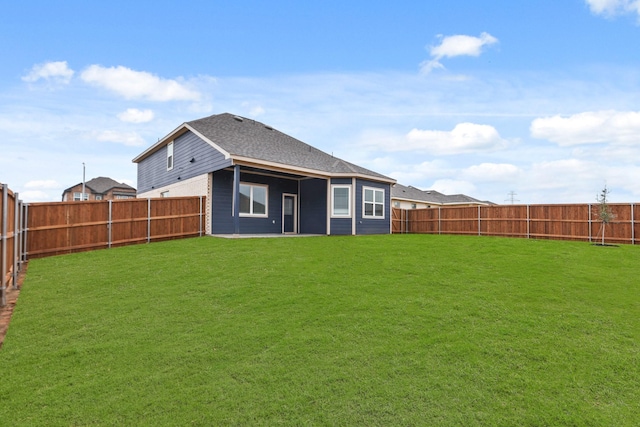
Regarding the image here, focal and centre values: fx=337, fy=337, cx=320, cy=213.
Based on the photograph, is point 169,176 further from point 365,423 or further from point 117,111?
point 365,423

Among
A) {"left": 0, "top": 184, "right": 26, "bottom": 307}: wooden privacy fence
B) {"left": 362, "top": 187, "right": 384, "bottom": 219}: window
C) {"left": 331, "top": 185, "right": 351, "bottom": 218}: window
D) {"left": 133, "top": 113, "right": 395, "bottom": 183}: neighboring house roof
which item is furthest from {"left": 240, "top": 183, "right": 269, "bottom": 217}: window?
{"left": 0, "top": 184, "right": 26, "bottom": 307}: wooden privacy fence

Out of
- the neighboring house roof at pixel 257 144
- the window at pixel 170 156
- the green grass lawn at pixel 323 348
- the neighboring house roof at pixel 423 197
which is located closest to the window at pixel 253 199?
the neighboring house roof at pixel 257 144

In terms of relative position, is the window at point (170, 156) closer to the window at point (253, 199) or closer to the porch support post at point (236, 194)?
the window at point (253, 199)

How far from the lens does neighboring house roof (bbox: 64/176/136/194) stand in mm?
49159

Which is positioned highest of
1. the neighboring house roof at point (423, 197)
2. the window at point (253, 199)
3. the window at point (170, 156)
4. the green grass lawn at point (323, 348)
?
the window at point (170, 156)

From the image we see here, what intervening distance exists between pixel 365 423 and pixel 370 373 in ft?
2.51

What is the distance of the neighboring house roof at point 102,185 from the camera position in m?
49.2

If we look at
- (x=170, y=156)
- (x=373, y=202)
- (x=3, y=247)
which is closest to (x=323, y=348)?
(x=3, y=247)

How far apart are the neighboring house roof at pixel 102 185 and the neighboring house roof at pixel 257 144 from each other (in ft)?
108

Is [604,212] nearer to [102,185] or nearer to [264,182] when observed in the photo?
[264,182]

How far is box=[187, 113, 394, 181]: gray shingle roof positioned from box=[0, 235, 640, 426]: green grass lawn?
346 inches

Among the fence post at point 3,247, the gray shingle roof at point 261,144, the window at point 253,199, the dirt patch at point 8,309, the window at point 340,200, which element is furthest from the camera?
the window at point 340,200

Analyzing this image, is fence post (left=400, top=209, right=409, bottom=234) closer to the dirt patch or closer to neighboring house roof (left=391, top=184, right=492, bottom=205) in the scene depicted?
neighboring house roof (left=391, top=184, right=492, bottom=205)

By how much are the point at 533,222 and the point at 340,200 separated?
10.6m
